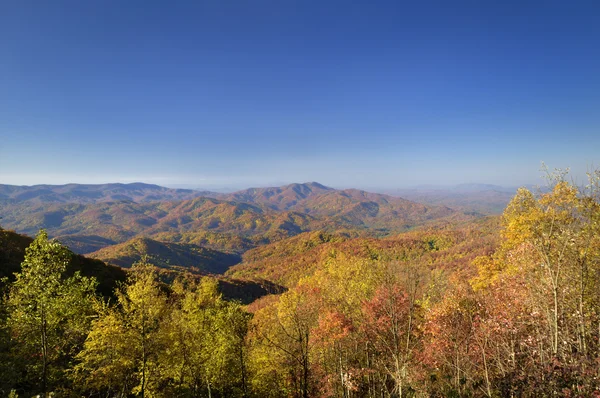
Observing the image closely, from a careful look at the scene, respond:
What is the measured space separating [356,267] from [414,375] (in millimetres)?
A: 23134

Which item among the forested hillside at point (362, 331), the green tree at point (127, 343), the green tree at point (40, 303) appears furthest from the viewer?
the green tree at point (127, 343)

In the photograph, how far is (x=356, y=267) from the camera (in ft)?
145

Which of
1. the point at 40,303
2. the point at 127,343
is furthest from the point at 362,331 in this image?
the point at 40,303

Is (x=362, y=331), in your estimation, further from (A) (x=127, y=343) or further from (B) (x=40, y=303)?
(B) (x=40, y=303)

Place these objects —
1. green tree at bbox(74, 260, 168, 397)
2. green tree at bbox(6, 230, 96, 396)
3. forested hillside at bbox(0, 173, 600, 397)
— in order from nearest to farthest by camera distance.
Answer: forested hillside at bbox(0, 173, 600, 397)
green tree at bbox(6, 230, 96, 396)
green tree at bbox(74, 260, 168, 397)

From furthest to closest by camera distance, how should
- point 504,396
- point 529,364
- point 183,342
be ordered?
point 183,342
point 529,364
point 504,396

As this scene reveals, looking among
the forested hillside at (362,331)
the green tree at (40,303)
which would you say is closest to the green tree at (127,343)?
the forested hillside at (362,331)

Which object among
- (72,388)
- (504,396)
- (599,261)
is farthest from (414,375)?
(72,388)

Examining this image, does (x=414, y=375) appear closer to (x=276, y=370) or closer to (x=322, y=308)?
(x=322, y=308)

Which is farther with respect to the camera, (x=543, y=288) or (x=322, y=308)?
(x=322, y=308)

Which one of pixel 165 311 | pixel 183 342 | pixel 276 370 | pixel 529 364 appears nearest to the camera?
pixel 529 364

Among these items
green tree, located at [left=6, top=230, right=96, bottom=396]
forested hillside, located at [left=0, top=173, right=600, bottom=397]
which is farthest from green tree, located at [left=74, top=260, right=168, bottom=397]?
green tree, located at [left=6, top=230, right=96, bottom=396]

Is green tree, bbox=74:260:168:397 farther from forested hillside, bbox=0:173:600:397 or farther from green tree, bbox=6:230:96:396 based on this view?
green tree, bbox=6:230:96:396

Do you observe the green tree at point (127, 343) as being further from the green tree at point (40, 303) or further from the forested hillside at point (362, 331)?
the green tree at point (40, 303)
